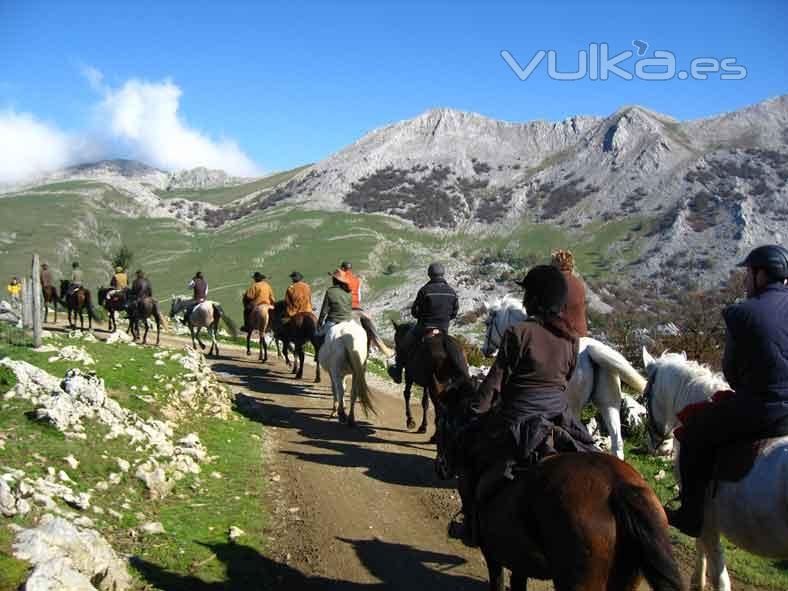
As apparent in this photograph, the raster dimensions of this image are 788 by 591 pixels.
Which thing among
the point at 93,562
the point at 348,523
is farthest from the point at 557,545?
the point at 348,523

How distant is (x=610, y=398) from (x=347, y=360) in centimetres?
521

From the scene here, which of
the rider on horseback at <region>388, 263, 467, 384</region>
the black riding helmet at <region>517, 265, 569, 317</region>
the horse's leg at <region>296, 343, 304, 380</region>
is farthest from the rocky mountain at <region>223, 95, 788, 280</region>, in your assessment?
the black riding helmet at <region>517, 265, 569, 317</region>

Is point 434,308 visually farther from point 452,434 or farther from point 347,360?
point 452,434

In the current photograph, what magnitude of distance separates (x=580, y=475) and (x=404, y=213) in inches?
4465

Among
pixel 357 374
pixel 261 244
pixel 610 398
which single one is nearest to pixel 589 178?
pixel 261 244

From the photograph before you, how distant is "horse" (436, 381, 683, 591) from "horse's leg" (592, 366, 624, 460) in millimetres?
4463

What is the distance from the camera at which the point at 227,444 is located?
10.5 meters

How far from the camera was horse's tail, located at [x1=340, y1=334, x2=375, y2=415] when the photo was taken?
38.1 ft

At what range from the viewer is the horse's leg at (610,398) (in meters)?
8.22

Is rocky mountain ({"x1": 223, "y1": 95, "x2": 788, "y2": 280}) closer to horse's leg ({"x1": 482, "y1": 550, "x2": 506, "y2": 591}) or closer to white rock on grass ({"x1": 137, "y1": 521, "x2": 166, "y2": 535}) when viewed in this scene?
white rock on grass ({"x1": 137, "y1": 521, "x2": 166, "y2": 535})

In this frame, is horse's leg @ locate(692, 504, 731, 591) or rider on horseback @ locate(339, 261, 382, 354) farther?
rider on horseback @ locate(339, 261, 382, 354)

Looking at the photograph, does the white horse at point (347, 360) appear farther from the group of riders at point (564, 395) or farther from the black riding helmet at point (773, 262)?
the black riding helmet at point (773, 262)

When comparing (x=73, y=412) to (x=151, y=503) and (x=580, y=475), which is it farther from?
(x=580, y=475)

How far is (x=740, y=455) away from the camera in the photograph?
15.6 ft
